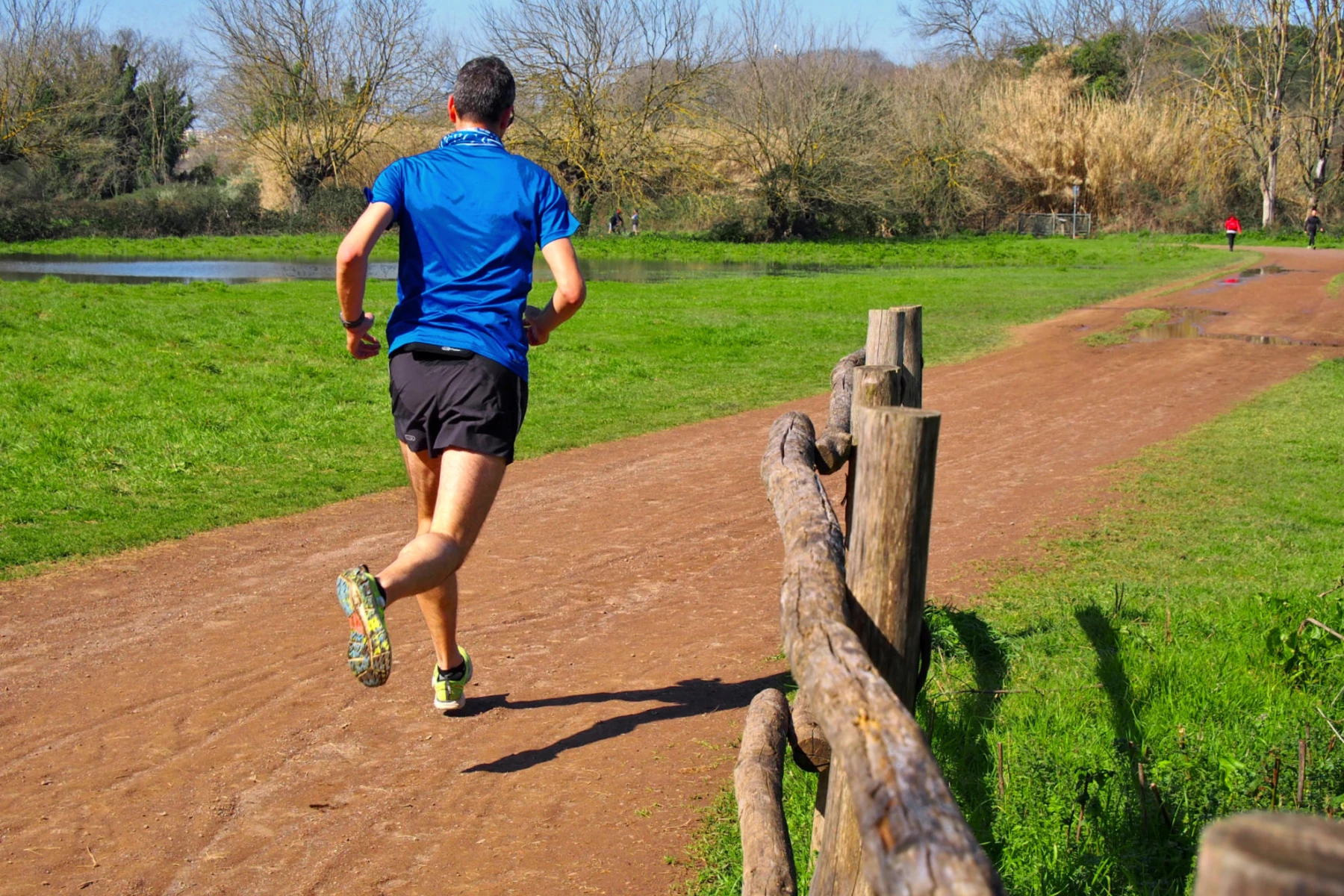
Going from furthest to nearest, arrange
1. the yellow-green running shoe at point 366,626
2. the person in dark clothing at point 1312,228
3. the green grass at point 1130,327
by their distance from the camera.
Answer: the person in dark clothing at point 1312,228, the green grass at point 1130,327, the yellow-green running shoe at point 366,626

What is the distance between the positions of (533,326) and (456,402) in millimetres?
407

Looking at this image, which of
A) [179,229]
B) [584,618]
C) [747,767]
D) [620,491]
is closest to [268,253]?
[179,229]

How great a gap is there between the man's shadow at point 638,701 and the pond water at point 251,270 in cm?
2125

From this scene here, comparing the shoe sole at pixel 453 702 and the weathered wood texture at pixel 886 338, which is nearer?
the weathered wood texture at pixel 886 338

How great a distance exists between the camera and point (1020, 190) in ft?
187

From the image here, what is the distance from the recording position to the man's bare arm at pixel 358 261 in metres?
3.67

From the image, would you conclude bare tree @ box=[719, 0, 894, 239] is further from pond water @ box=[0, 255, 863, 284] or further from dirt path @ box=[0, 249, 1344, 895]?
dirt path @ box=[0, 249, 1344, 895]

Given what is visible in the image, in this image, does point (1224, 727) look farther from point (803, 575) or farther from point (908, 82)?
point (908, 82)

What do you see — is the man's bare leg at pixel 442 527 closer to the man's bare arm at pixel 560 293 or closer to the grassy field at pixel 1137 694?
the man's bare arm at pixel 560 293

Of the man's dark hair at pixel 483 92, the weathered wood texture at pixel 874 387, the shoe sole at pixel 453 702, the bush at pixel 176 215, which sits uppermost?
the bush at pixel 176 215

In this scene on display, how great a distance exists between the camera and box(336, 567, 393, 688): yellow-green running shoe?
3.31 meters

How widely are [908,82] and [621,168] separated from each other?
20110mm

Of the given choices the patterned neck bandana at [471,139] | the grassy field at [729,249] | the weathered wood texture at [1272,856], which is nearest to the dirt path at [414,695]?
the patterned neck bandana at [471,139]

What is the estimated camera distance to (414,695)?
4.83 metres
